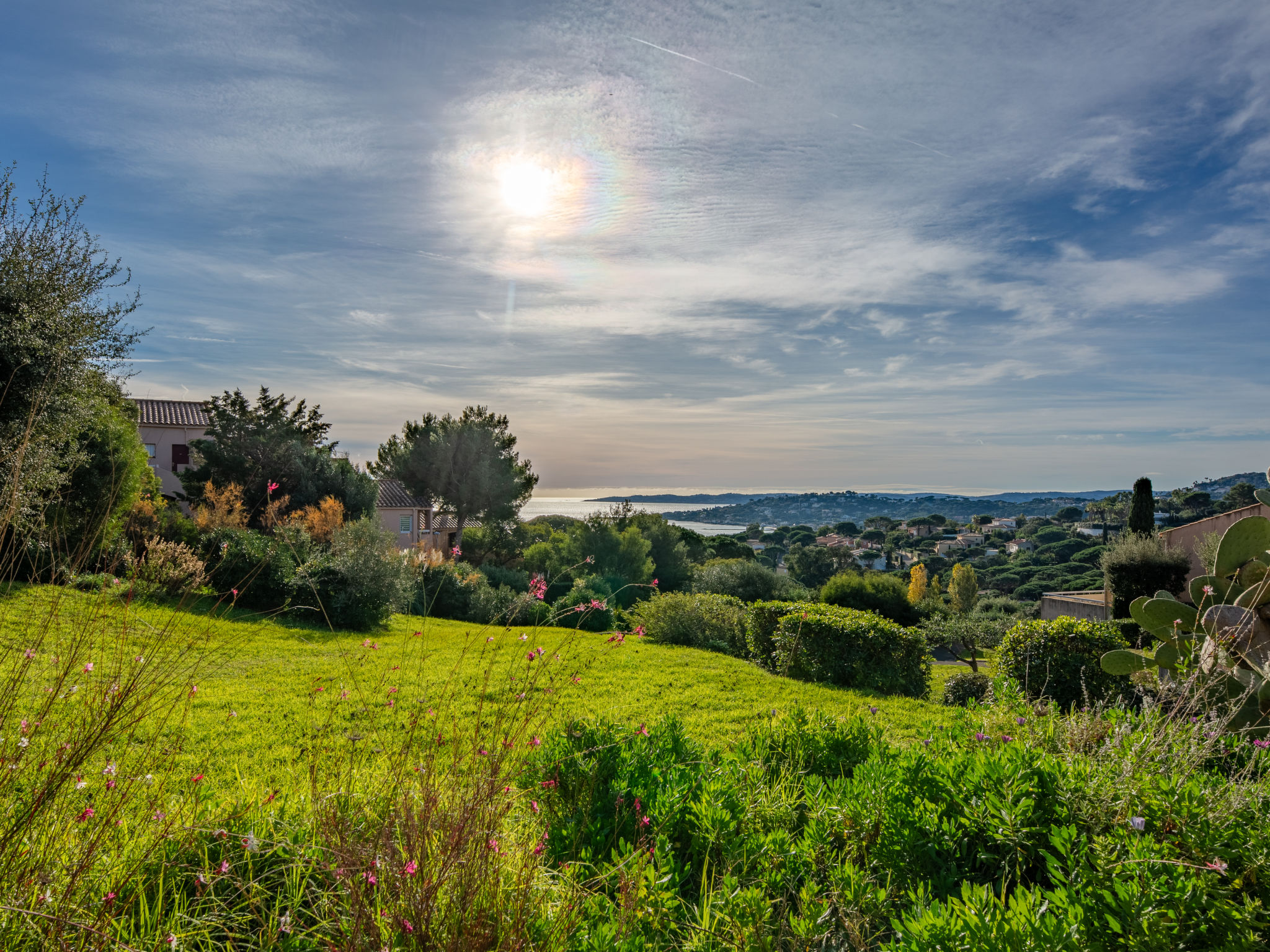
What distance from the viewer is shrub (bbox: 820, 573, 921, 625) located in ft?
79.7

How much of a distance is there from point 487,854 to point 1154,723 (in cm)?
307

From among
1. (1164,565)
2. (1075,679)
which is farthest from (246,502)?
(1164,565)

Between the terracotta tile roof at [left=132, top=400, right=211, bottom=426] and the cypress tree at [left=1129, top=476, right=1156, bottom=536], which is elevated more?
the terracotta tile roof at [left=132, top=400, right=211, bottom=426]

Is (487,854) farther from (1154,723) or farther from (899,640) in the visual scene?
(899,640)

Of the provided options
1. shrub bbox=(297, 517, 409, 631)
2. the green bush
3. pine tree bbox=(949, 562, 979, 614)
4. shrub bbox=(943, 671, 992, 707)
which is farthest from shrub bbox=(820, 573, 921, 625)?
shrub bbox=(297, 517, 409, 631)

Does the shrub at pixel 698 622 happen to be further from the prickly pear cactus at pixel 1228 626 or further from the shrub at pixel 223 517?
the shrub at pixel 223 517

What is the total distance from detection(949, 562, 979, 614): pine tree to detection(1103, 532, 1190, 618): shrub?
17297mm

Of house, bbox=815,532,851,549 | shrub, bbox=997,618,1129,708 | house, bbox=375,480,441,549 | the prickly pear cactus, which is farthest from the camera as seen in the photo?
house, bbox=815,532,851,549

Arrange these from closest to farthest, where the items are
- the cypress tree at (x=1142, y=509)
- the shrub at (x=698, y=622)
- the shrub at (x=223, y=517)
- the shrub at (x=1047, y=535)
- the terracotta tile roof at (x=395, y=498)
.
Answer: the shrub at (x=698, y=622) < the shrub at (x=223, y=517) < the cypress tree at (x=1142, y=509) < the terracotta tile roof at (x=395, y=498) < the shrub at (x=1047, y=535)

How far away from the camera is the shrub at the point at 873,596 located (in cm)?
2430

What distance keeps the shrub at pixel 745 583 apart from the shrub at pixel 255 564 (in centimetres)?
1326

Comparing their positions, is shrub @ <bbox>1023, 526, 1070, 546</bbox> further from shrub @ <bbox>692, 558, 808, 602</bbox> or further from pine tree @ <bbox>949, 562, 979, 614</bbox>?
shrub @ <bbox>692, 558, 808, 602</bbox>

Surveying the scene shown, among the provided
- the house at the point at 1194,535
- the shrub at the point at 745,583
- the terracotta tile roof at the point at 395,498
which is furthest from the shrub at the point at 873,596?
the terracotta tile roof at the point at 395,498

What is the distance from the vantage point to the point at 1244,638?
4.24m
